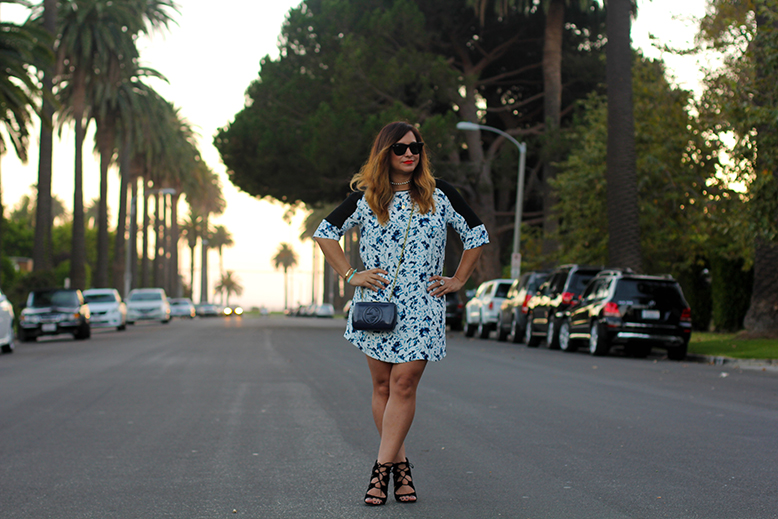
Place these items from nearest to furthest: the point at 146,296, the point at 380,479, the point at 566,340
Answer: the point at 380,479, the point at 566,340, the point at 146,296

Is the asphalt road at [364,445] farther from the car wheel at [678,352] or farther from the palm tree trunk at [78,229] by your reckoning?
the palm tree trunk at [78,229]

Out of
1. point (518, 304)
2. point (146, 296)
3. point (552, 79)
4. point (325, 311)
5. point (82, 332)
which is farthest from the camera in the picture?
point (325, 311)

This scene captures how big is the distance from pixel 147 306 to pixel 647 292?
104ft

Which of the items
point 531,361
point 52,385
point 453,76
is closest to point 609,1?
point 453,76

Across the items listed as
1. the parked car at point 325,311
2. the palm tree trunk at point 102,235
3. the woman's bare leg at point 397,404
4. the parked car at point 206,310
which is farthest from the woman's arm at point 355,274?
the parked car at point 206,310

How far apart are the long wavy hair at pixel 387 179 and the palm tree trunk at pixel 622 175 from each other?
21068mm

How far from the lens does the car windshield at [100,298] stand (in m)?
36.1

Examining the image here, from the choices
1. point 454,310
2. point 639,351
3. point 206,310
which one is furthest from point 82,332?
point 206,310

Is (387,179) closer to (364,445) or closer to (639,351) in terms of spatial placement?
(364,445)

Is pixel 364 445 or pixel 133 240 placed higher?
pixel 133 240

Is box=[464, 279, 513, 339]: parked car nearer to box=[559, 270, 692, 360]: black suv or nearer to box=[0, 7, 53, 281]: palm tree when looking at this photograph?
box=[559, 270, 692, 360]: black suv

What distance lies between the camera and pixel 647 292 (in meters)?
20.2

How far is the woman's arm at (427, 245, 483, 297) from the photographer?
549 cm

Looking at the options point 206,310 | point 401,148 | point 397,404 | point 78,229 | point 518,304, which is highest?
point 78,229
